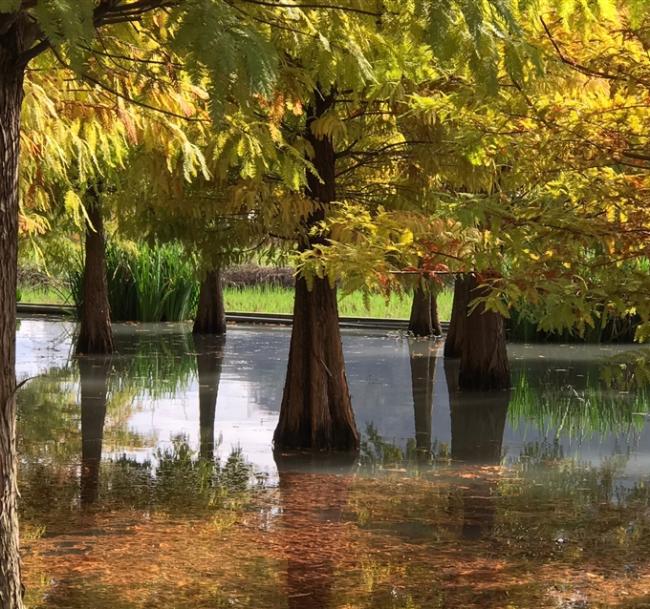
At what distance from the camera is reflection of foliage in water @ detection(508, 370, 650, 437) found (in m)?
14.2

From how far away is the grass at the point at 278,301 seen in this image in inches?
1194

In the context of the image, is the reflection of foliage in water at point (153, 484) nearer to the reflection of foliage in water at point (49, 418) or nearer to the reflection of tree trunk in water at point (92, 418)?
the reflection of tree trunk in water at point (92, 418)

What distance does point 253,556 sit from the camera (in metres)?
8.09

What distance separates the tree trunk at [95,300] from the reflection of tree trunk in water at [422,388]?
16.8 ft

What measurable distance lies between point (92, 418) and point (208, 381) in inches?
155

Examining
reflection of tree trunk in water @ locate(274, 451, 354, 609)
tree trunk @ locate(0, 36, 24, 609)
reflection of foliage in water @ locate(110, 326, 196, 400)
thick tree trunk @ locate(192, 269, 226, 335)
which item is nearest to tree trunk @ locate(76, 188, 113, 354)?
reflection of foliage in water @ locate(110, 326, 196, 400)

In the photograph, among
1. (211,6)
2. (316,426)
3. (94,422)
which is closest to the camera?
(211,6)

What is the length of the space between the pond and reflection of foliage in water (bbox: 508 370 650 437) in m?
0.05

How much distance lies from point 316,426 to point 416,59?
4.86m

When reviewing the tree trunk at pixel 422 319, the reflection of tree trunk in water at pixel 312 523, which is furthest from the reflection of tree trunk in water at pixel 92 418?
the tree trunk at pixel 422 319

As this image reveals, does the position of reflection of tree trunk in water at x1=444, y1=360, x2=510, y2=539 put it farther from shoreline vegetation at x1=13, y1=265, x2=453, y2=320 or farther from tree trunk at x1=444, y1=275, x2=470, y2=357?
shoreline vegetation at x1=13, y1=265, x2=453, y2=320

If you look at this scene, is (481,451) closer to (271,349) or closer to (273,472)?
(273,472)

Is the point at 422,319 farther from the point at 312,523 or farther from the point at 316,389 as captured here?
the point at 312,523

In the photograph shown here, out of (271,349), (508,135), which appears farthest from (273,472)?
(271,349)
